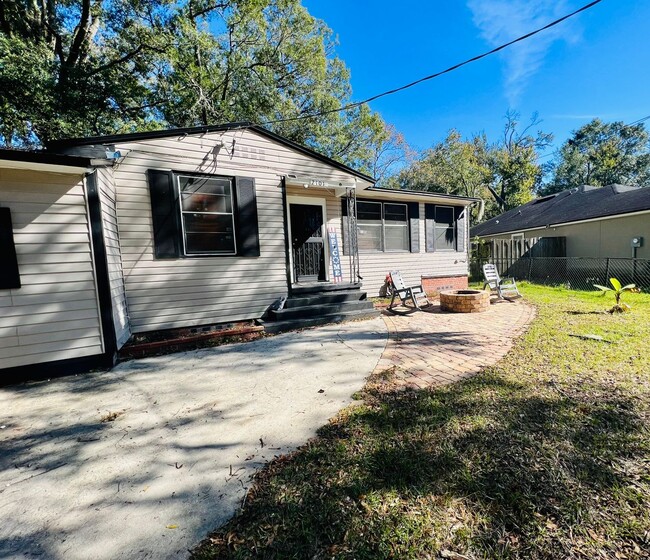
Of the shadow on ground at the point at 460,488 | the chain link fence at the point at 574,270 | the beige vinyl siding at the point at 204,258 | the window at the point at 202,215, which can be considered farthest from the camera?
the chain link fence at the point at 574,270

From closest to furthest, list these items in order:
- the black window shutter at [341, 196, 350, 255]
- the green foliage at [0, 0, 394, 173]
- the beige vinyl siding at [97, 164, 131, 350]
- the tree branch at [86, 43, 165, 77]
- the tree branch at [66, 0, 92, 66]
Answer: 1. the beige vinyl siding at [97, 164, 131, 350]
2. the black window shutter at [341, 196, 350, 255]
3. the green foliage at [0, 0, 394, 173]
4. the tree branch at [86, 43, 165, 77]
5. the tree branch at [66, 0, 92, 66]

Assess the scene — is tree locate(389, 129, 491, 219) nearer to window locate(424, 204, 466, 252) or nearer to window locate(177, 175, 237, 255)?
window locate(424, 204, 466, 252)

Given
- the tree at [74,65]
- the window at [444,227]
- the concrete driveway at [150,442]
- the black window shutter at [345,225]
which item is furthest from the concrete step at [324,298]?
the tree at [74,65]

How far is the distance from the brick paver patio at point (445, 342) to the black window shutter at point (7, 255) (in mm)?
4429

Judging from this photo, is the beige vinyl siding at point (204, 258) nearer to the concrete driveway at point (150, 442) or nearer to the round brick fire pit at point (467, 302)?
the concrete driveway at point (150, 442)

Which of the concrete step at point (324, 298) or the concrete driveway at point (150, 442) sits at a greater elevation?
the concrete step at point (324, 298)

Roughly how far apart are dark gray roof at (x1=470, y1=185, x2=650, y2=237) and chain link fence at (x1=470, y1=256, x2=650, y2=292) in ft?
7.01

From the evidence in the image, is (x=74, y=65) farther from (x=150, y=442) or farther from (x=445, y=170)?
(x=445, y=170)

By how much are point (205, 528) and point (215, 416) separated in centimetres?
120

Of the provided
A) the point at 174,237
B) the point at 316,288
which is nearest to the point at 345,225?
the point at 316,288

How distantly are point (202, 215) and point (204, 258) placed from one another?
0.80 m

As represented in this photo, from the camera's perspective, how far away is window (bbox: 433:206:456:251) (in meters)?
9.36

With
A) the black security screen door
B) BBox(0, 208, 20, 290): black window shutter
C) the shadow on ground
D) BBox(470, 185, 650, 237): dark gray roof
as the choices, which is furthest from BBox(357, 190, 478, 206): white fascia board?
BBox(470, 185, 650, 237): dark gray roof

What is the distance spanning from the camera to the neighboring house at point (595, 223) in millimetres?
10866
